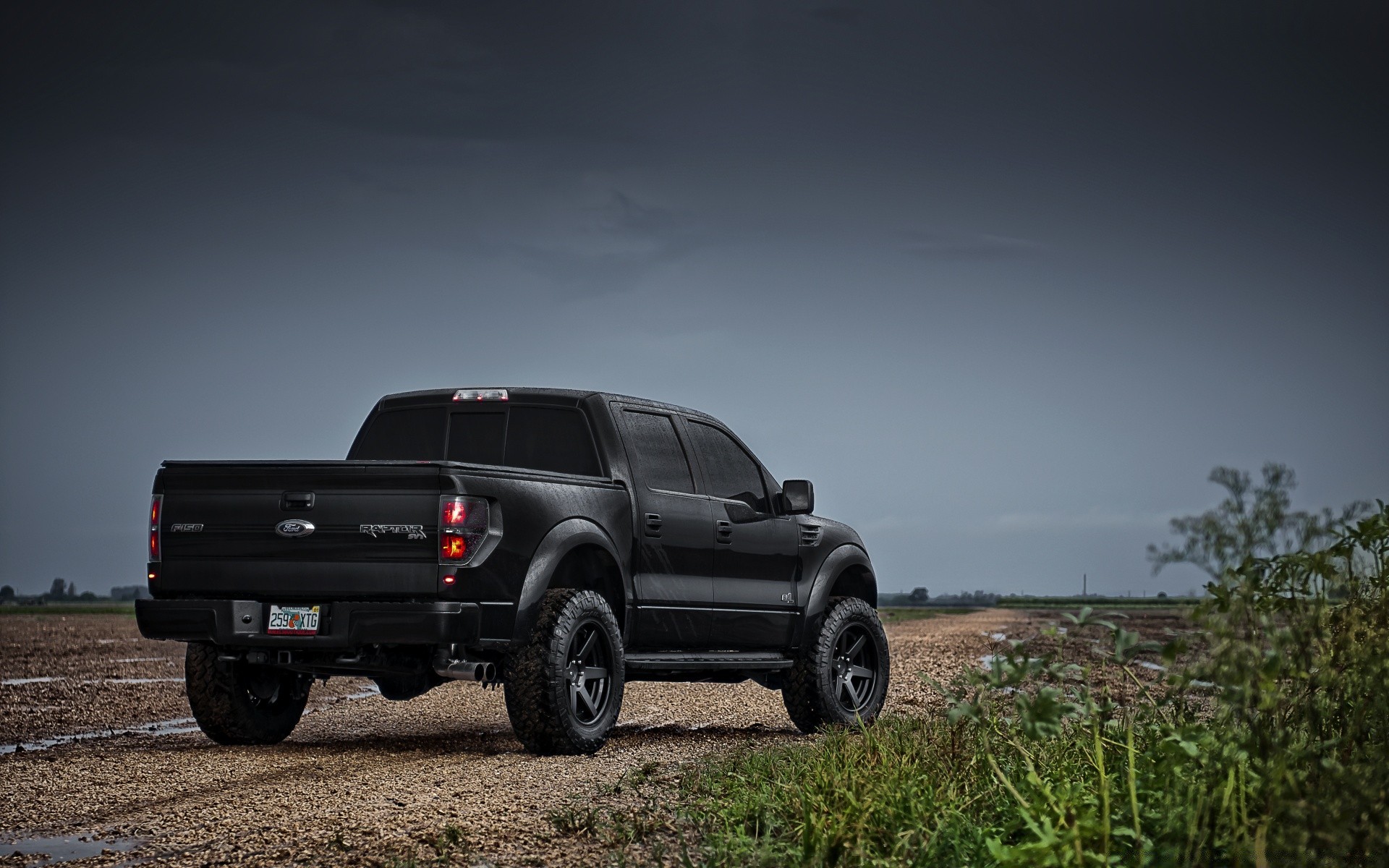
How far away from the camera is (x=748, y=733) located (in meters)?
9.90

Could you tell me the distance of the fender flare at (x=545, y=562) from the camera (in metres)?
7.89

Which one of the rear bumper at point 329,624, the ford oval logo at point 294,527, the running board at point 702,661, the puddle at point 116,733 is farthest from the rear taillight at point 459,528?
the puddle at point 116,733

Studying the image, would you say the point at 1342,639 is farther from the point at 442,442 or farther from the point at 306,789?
the point at 442,442

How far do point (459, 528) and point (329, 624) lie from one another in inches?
36.5

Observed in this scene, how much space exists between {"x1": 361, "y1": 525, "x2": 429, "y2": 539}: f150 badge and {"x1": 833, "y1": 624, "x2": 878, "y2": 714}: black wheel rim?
3690mm

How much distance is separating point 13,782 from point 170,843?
2303 mm

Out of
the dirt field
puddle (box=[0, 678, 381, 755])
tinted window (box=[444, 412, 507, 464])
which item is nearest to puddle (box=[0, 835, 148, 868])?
the dirt field

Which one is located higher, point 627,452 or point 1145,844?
point 627,452

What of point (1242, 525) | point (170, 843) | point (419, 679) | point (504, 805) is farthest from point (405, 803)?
point (1242, 525)

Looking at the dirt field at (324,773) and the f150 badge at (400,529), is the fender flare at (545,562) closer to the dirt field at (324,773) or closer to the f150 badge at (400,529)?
the f150 badge at (400,529)

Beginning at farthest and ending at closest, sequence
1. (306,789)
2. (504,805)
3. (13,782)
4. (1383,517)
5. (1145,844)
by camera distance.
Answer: (13,782), (306,789), (504,805), (1383,517), (1145,844)

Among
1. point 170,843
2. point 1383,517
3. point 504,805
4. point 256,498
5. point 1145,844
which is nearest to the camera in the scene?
point 1145,844

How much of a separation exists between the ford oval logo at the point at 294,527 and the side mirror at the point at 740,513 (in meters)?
3.05

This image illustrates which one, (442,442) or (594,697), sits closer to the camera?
(594,697)
